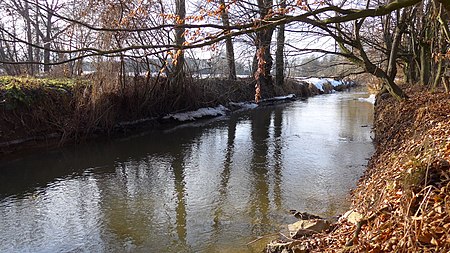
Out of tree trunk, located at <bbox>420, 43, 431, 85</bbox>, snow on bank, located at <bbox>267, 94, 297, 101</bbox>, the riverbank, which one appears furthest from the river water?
snow on bank, located at <bbox>267, 94, 297, 101</bbox>

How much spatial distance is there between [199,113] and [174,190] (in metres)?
9.18

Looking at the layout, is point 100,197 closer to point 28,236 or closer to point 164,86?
point 28,236

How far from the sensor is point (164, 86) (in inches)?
544

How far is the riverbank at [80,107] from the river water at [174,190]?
2.42ft

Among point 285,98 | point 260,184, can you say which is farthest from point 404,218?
point 285,98

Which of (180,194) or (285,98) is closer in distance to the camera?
(180,194)

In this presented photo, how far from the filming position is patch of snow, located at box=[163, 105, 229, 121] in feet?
47.5

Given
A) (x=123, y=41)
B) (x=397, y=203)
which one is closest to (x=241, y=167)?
(x=397, y=203)

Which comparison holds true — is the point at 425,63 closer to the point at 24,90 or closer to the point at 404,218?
the point at 404,218

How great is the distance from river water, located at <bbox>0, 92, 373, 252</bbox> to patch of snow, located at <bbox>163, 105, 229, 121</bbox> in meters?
2.79

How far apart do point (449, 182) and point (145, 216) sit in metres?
3.88

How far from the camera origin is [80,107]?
10484 mm

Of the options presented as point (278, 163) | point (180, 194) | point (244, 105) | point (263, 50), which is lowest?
point (180, 194)

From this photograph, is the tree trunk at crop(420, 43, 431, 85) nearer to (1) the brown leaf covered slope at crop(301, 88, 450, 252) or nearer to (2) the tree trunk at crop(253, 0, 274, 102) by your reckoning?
(2) the tree trunk at crop(253, 0, 274, 102)
